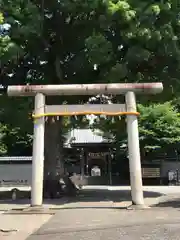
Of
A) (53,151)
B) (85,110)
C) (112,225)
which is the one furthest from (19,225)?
(53,151)

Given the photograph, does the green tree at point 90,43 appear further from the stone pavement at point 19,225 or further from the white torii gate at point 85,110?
the stone pavement at point 19,225

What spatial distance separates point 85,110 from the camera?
1555 cm

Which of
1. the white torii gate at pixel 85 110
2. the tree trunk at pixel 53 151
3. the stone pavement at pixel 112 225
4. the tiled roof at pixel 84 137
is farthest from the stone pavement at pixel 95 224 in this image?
the tiled roof at pixel 84 137

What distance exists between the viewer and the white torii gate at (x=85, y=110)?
15078mm

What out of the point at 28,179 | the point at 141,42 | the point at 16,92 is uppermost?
the point at 141,42

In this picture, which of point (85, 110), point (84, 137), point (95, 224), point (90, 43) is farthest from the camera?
point (84, 137)

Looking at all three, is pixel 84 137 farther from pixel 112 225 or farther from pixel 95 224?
pixel 112 225

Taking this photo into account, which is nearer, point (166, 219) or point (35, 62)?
point (166, 219)

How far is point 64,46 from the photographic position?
19.8 meters

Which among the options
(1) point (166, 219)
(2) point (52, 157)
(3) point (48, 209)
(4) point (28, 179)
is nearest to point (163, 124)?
(4) point (28, 179)

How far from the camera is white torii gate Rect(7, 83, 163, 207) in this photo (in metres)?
15.1

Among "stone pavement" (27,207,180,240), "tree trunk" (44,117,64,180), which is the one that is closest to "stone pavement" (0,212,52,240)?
"stone pavement" (27,207,180,240)

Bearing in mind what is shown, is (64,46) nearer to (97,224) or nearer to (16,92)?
(16,92)

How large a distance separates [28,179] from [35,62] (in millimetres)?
15369
